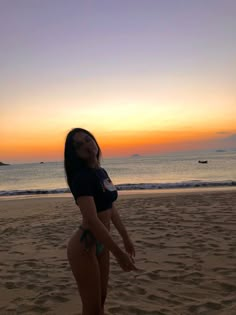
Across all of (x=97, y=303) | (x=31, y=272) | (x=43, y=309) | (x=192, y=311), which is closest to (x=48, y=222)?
(x=31, y=272)

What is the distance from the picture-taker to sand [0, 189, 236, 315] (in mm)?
4062

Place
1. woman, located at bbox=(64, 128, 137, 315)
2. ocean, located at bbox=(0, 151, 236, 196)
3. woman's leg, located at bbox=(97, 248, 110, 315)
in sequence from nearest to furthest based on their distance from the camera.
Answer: woman, located at bbox=(64, 128, 137, 315) < woman's leg, located at bbox=(97, 248, 110, 315) < ocean, located at bbox=(0, 151, 236, 196)

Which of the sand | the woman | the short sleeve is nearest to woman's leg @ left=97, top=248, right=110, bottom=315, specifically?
the woman

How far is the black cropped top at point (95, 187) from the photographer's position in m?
2.40

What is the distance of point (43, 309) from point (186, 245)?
339 cm

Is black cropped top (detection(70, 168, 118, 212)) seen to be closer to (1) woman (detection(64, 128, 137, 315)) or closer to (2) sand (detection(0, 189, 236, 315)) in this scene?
(1) woman (detection(64, 128, 137, 315))

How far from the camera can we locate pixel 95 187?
2.46m

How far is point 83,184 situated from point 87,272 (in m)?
0.69

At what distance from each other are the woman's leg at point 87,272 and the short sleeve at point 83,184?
0.36m

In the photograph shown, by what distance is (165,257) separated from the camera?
5875 millimetres

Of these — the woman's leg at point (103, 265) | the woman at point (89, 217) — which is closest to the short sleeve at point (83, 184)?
the woman at point (89, 217)


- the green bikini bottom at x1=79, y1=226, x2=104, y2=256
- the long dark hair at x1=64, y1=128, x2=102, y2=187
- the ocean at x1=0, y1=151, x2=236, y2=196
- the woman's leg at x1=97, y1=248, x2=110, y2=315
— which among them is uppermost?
the long dark hair at x1=64, y1=128, x2=102, y2=187

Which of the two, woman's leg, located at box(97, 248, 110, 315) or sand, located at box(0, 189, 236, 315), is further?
sand, located at box(0, 189, 236, 315)

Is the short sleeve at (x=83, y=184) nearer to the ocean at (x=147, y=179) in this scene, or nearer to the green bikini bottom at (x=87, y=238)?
the green bikini bottom at (x=87, y=238)
